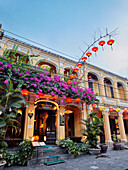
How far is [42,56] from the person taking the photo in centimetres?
1020

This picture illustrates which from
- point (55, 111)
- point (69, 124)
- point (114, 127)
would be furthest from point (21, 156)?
point (114, 127)

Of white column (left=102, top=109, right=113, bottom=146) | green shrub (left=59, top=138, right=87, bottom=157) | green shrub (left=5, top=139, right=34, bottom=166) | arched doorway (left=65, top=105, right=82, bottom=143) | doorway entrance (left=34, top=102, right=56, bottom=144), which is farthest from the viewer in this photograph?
white column (left=102, top=109, right=113, bottom=146)

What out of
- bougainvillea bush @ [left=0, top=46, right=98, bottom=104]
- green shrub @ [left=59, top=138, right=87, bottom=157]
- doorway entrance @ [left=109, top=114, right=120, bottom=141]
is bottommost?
green shrub @ [left=59, top=138, right=87, bottom=157]

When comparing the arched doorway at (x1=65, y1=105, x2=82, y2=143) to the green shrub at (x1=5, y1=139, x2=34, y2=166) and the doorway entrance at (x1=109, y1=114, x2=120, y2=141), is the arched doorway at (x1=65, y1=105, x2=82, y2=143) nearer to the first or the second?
the doorway entrance at (x1=109, y1=114, x2=120, y2=141)

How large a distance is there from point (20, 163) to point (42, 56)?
7.79 m

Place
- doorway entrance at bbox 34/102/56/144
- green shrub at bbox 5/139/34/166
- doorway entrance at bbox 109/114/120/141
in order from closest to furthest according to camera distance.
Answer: green shrub at bbox 5/139/34/166 → doorway entrance at bbox 34/102/56/144 → doorway entrance at bbox 109/114/120/141

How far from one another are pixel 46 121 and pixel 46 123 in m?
0.16

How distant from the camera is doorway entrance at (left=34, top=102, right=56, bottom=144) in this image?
889 cm

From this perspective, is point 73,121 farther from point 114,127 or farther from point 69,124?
point 114,127

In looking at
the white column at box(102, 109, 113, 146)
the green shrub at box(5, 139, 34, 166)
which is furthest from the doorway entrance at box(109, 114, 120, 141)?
the green shrub at box(5, 139, 34, 166)

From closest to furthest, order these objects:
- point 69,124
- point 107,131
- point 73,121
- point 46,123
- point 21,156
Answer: point 21,156
point 46,123
point 107,131
point 73,121
point 69,124

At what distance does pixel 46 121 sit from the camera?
9.56 m

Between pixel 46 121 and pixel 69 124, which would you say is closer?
pixel 46 121

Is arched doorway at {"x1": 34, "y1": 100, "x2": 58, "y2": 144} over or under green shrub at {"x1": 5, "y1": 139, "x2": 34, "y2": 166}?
over
